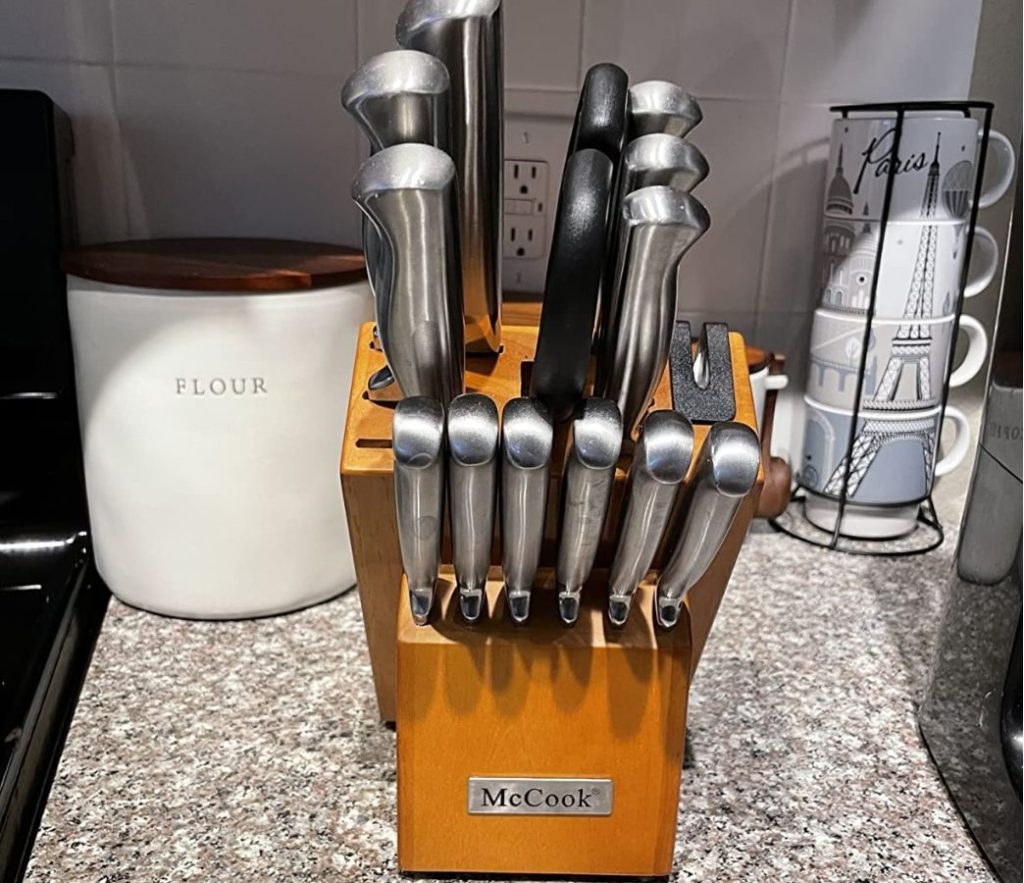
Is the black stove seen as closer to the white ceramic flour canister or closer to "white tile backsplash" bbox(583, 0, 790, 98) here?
the white ceramic flour canister

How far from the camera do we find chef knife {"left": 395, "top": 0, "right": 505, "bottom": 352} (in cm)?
37

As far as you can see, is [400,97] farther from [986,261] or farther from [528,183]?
[986,261]

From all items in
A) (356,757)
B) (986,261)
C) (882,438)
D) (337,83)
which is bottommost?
(356,757)

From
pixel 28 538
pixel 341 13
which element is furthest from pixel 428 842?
pixel 341 13

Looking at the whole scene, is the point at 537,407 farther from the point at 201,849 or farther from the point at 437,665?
the point at 201,849

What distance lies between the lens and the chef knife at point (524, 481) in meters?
0.33

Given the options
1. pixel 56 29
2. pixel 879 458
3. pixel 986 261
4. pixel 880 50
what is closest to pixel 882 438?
pixel 879 458

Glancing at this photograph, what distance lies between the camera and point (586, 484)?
0.34m

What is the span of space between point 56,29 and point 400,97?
1.55 feet

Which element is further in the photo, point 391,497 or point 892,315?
point 892,315

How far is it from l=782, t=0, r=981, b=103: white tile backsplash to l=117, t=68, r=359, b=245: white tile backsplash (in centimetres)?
34

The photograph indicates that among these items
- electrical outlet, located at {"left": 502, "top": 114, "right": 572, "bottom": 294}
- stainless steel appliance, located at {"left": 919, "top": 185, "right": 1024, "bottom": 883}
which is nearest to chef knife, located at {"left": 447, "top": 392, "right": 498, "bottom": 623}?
stainless steel appliance, located at {"left": 919, "top": 185, "right": 1024, "bottom": 883}

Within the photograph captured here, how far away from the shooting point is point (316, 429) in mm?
612

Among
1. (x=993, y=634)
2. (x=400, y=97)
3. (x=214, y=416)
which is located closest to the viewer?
(x=400, y=97)
